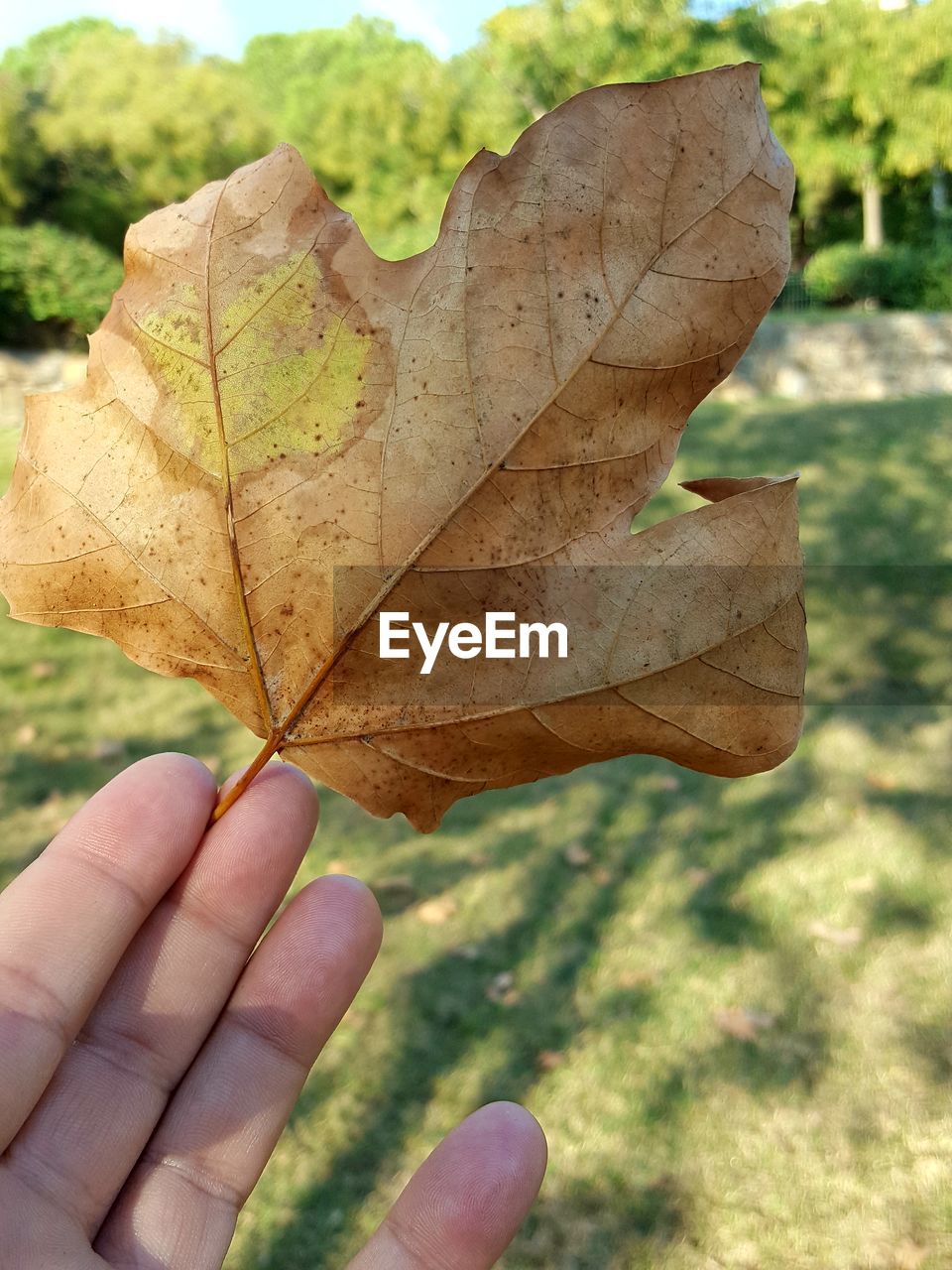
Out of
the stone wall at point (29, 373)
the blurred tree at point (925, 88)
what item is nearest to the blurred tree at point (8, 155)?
the stone wall at point (29, 373)

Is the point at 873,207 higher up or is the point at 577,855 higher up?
the point at 577,855

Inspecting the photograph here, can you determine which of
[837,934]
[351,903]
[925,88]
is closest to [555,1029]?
[837,934]

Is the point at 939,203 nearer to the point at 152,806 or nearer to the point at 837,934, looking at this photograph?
the point at 837,934

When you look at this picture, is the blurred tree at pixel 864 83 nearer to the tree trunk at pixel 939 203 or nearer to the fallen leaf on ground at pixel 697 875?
the tree trunk at pixel 939 203

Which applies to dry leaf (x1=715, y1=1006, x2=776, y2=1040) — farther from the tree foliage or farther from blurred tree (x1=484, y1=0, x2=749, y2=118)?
blurred tree (x1=484, y1=0, x2=749, y2=118)

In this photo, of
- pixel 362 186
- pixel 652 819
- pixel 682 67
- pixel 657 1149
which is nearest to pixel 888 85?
pixel 682 67

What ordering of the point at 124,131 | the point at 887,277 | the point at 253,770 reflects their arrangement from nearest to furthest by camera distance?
1. the point at 253,770
2. the point at 124,131
3. the point at 887,277

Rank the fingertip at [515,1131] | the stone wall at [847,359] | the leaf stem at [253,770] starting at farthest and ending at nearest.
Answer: the stone wall at [847,359]
the fingertip at [515,1131]
the leaf stem at [253,770]
